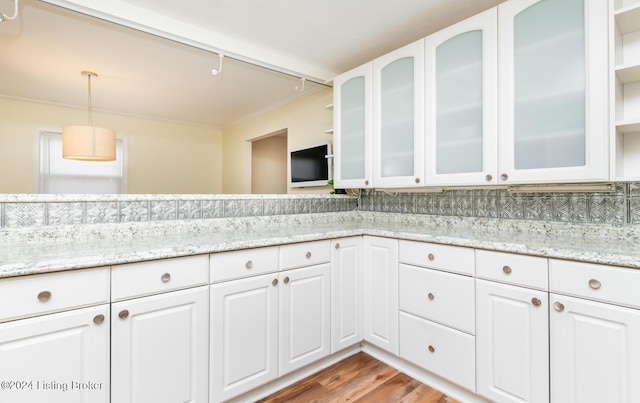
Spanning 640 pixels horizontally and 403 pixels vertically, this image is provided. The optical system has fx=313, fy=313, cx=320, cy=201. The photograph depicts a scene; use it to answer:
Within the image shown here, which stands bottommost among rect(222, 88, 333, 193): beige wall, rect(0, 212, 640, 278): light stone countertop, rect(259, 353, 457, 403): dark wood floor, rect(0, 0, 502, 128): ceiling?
rect(259, 353, 457, 403): dark wood floor

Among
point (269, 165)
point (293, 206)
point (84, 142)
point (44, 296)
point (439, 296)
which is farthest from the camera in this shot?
point (269, 165)

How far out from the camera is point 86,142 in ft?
9.66

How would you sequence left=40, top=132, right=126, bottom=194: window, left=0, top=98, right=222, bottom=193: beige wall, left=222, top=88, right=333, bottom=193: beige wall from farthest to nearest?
left=40, top=132, right=126, bottom=194: window → left=0, top=98, right=222, bottom=193: beige wall → left=222, top=88, right=333, bottom=193: beige wall

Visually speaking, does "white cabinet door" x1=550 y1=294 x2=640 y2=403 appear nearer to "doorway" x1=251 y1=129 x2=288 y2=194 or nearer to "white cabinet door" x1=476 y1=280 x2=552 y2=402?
"white cabinet door" x1=476 y1=280 x2=552 y2=402

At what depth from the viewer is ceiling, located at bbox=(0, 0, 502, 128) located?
183 cm

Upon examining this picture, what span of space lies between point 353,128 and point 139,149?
12.3 feet

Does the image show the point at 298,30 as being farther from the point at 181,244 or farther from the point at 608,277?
the point at 608,277

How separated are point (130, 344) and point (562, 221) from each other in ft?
6.99

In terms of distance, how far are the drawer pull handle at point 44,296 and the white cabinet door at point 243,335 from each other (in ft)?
1.87

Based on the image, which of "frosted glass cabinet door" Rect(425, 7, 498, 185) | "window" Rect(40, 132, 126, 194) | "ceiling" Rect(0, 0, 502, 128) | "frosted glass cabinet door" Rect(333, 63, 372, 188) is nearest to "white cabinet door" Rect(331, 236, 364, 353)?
"frosted glass cabinet door" Rect(333, 63, 372, 188)

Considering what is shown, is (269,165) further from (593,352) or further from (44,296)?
(593,352)

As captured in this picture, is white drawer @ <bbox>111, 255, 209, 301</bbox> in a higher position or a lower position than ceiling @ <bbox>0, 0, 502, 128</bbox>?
lower

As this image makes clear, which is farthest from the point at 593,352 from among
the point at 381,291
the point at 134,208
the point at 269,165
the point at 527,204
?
the point at 269,165

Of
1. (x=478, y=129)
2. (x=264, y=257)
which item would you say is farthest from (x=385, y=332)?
(x=478, y=129)
